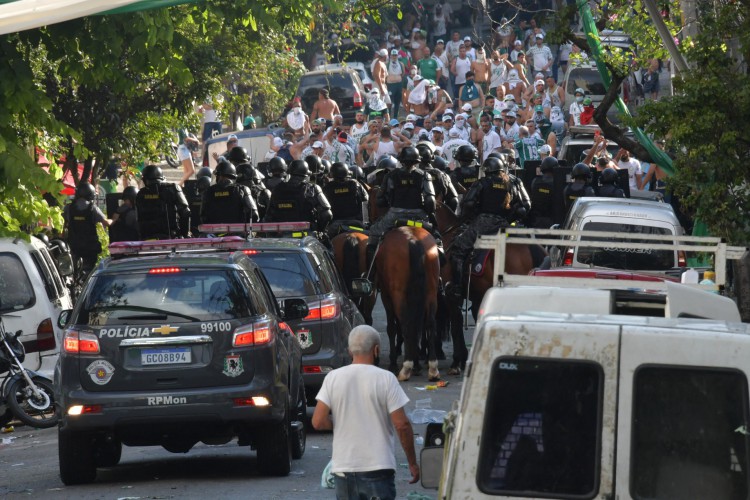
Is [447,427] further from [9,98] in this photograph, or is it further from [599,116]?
[599,116]

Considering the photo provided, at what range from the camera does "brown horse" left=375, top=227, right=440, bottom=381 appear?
16688mm

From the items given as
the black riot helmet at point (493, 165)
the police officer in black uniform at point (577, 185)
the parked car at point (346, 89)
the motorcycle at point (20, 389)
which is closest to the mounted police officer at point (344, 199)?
the black riot helmet at point (493, 165)

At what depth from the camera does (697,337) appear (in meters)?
5.31

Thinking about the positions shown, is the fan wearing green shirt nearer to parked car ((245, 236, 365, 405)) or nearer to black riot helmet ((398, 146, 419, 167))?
black riot helmet ((398, 146, 419, 167))

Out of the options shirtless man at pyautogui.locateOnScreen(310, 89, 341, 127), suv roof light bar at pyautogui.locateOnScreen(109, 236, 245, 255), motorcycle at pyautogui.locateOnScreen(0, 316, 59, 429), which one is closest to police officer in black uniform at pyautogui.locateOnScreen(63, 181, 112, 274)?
motorcycle at pyautogui.locateOnScreen(0, 316, 59, 429)

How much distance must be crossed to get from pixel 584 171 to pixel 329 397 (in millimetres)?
13588

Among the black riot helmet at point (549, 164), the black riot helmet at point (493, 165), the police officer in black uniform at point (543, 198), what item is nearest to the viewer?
the black riot helmet at point (493, 165)

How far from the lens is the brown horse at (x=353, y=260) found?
1839 centimetres

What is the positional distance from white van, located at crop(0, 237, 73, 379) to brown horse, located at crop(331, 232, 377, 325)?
3829mm

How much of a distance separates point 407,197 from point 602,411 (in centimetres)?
1210

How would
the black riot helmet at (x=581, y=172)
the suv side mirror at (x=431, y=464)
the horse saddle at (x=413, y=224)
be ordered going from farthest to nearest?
the black riot helmet at (x=581, y=172) < the horse saddle at (x=413, y=224) < the suv side mirror at (x=431, y=464)

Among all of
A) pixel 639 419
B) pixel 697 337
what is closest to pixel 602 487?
pixel 639 419

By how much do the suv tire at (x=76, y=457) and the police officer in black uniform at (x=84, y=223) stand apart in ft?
40.3

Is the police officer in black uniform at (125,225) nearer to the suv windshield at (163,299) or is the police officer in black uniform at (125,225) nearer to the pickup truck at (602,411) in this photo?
the suv windshield at (163,299)
